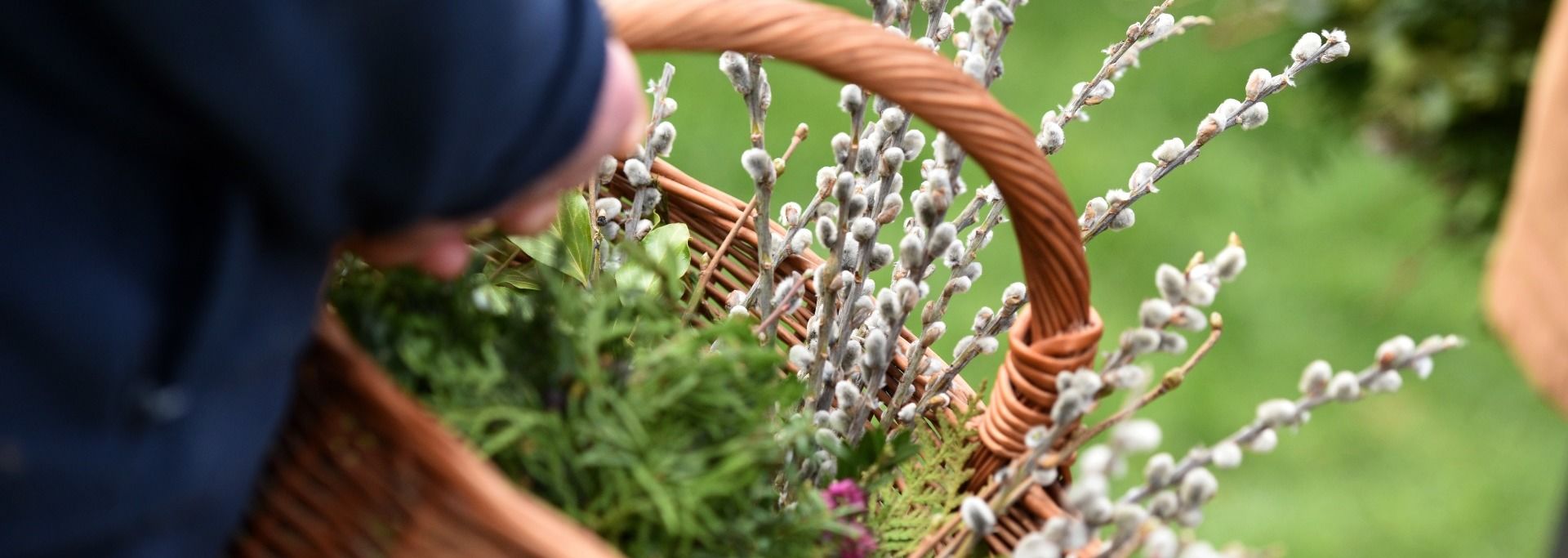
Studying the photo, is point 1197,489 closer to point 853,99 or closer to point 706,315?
point 853,99

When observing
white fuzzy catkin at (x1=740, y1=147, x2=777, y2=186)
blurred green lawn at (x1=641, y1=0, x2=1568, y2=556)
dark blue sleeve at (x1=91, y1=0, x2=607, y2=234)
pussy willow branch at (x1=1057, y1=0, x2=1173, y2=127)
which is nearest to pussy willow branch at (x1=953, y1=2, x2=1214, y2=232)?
pussy willow branch at (x1=1057, y1=0, x2=1173, y2=127)

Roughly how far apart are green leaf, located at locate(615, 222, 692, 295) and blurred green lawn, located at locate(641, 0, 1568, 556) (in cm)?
100

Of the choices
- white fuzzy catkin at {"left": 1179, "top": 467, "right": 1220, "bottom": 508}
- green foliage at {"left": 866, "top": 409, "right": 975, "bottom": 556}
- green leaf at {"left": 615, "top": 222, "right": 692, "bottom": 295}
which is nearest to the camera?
white fuzzy catkin at {"left": 1179, "top": 467, "right": 1220, "bottom": 508}

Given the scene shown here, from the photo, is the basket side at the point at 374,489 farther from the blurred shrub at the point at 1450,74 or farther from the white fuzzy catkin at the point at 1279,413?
the blurred shrub at the point at 1450,74

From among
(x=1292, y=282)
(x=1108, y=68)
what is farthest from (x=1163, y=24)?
(x=1292, y=282)

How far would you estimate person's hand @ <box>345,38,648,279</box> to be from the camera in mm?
518

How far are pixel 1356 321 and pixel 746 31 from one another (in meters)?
1.62

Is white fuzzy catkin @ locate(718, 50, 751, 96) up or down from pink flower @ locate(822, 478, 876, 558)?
up

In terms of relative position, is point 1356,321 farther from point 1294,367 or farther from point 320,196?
point 320,196

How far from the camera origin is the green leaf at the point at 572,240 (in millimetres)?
831

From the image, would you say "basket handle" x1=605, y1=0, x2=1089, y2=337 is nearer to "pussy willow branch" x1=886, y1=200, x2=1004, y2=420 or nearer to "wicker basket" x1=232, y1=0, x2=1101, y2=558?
"wicker basket" x1=232, y1=0, x2=1101, y2=558

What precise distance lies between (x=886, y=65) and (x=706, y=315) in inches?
13.1

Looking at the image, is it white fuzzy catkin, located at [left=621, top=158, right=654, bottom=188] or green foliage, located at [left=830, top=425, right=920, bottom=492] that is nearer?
green foliage, located at [left=830, top=425, right=920, bottom=492]

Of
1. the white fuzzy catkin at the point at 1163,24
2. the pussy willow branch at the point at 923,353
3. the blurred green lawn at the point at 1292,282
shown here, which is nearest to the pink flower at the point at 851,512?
the pussy willow branch at the point at 923,353
